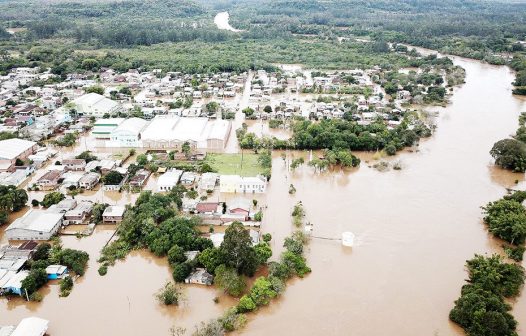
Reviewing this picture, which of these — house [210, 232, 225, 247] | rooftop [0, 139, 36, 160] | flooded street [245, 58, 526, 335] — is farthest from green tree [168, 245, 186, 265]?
rooftop [0, 139, 36, 160]

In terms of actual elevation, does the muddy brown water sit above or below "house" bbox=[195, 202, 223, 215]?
below

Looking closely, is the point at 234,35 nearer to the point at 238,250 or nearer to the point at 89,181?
the point at 89,181

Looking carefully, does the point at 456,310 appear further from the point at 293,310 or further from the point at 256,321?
the point at 256,321

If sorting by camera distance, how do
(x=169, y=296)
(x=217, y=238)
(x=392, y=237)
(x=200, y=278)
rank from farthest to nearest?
1. (x=392, y=237)
2. (x=217, y=238)
3. (x=200, y=278)
4. (x=169, y=296)

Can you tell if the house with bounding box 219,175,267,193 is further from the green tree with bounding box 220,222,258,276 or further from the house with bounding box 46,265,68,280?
the house with bounding box 46,265,68,280

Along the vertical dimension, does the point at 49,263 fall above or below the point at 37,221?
below

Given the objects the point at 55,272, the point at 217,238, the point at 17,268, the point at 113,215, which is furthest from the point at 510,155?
the point at 17,268
